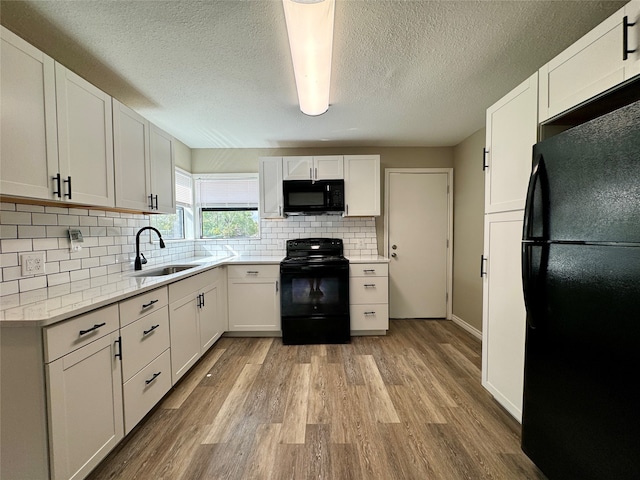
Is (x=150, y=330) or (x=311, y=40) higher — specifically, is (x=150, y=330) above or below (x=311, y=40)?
below

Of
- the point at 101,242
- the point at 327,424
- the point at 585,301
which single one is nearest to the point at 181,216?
the point at 101,242

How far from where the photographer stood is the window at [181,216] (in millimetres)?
3008

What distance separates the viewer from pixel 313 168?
10.4 ft

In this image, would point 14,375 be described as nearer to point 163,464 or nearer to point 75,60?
point 163,464

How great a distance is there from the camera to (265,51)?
1.60 meters

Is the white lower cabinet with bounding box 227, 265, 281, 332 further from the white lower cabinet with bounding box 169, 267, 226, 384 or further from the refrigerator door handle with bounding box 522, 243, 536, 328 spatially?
the refrigerator door handle with bounding box 522, 243, 536, 328

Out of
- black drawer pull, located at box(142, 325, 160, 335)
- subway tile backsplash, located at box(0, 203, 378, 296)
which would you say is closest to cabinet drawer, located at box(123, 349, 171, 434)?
black drawer pull, located at box(142, 325, 160, 335)

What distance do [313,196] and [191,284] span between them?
66.3 inches

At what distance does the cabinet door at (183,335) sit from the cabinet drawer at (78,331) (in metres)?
0.57

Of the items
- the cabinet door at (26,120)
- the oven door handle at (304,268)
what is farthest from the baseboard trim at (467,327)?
the cabinet door at (26,120)

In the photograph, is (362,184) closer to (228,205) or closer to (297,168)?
(297,168)

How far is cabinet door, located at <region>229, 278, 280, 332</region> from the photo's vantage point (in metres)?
2.98

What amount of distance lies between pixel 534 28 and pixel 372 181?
75.1 inches

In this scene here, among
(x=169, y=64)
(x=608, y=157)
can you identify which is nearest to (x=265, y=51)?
(x=169, y=64)
